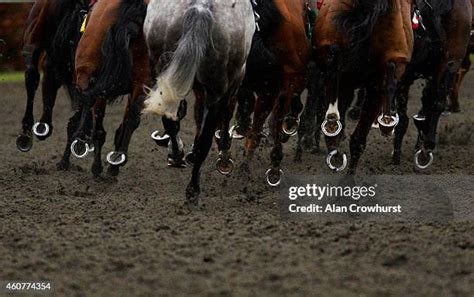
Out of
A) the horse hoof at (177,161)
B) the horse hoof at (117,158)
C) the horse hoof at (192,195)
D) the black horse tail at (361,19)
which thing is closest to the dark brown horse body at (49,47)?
the horse hoof at (117,158)

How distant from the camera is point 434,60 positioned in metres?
9.64

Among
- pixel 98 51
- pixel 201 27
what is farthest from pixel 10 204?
pixel 201 27

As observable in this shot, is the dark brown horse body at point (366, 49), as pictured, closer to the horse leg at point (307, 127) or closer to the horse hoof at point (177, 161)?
the horse hoof at point (177, 161)

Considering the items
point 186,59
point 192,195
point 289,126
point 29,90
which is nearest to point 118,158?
point 192,195

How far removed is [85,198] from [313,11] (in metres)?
2.53

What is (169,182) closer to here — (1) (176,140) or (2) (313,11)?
(1) (176,140)

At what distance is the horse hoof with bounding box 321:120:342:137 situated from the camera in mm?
8312

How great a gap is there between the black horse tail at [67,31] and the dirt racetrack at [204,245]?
1132 millimetres

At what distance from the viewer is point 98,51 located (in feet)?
26.9

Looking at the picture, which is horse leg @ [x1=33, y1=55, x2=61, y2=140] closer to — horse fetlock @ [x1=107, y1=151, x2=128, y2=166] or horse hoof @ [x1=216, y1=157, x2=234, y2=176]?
horse fetlock @ [x1=107, y1=151, x2=128, y2=166]

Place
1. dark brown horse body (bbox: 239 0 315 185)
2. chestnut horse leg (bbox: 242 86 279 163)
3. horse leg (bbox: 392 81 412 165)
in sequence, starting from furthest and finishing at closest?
horse leg (bbox: 392 81 412 165), chestnut horse leg (bbox: 242 86 279 163), dark brown horse body (bbox: 239 0 315 185)

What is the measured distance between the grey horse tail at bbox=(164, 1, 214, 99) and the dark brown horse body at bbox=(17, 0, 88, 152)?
2464mm

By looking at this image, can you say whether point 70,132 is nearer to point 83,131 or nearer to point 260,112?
point 83,131

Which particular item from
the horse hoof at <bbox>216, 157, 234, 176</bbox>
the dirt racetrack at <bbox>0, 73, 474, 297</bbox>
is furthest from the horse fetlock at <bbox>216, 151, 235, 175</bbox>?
the dirt racetrack at <bbox>0, 73, 474, 297</bbox>
